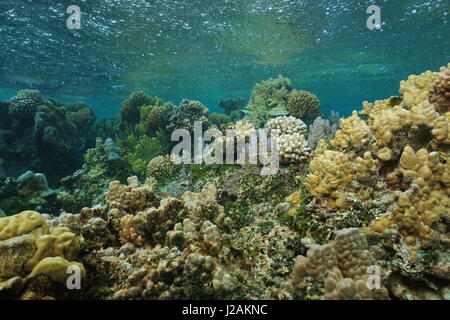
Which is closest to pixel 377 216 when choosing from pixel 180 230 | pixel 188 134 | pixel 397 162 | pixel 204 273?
pixel 397 162

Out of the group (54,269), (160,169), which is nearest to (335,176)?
(54,269)

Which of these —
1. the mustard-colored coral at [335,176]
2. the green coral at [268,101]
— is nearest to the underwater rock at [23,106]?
the green coral at [268,101]

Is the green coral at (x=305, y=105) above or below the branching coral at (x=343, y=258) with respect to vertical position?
above

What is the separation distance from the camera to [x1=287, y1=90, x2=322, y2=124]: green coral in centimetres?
938

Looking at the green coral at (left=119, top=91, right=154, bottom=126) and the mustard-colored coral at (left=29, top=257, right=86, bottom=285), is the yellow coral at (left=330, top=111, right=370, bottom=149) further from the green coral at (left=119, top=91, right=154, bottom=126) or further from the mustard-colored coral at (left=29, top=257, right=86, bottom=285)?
the green coral at (left=119, top=91, right=154, bottom=126)

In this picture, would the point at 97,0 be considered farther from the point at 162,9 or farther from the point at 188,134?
the point at 188,134

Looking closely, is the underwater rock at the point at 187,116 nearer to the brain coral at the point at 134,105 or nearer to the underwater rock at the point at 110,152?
the underwater rock at the point at 110,152

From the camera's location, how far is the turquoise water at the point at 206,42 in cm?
1540

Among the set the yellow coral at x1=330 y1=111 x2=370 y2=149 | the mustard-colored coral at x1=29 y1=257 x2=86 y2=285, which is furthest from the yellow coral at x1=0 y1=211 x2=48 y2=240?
the yellow coral at x1=330 y1=111 x2=370 y2=149

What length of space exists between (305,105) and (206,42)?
49.1 feet

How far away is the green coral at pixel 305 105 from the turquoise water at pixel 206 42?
363 inches

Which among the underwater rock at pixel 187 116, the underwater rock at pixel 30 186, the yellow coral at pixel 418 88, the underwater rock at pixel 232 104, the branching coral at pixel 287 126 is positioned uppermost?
the underwater rock at pixel 232 104

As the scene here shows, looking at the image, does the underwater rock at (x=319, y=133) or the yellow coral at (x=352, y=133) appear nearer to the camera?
the yellow coral at (x=352, y=133)

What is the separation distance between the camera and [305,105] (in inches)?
370
